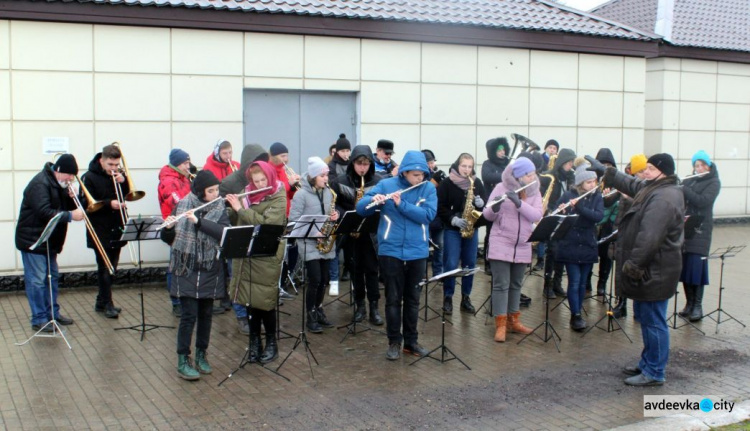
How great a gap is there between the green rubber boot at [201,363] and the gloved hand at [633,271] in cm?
399

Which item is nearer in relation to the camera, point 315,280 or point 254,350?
point 254,350

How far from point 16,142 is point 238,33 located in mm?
3521

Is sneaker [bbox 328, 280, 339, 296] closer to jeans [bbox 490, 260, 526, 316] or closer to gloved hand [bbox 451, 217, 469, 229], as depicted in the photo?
gloved hand [bbox 451, 217, 469, 229]

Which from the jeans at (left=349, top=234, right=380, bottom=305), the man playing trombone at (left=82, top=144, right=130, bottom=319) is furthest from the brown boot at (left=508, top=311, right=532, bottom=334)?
the man playing trombone at (left=82, top=144, right=130, bottom=319)

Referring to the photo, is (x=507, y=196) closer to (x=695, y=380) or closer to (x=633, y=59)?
(x=695, y=380)

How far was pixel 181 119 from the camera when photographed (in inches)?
465

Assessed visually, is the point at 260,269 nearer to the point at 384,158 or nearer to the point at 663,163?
the point at 663,163

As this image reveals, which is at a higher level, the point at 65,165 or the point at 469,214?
the point at 65,165

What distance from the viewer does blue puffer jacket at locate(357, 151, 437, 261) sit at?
7891 mm

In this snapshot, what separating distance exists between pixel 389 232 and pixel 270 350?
1658 millimetres

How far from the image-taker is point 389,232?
313 inches

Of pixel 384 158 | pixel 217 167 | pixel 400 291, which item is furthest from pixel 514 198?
pixel 217 167

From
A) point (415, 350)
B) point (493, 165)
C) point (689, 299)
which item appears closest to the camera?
point (415, 350)

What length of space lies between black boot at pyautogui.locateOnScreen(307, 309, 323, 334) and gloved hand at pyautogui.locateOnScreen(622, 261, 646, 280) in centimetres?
353
